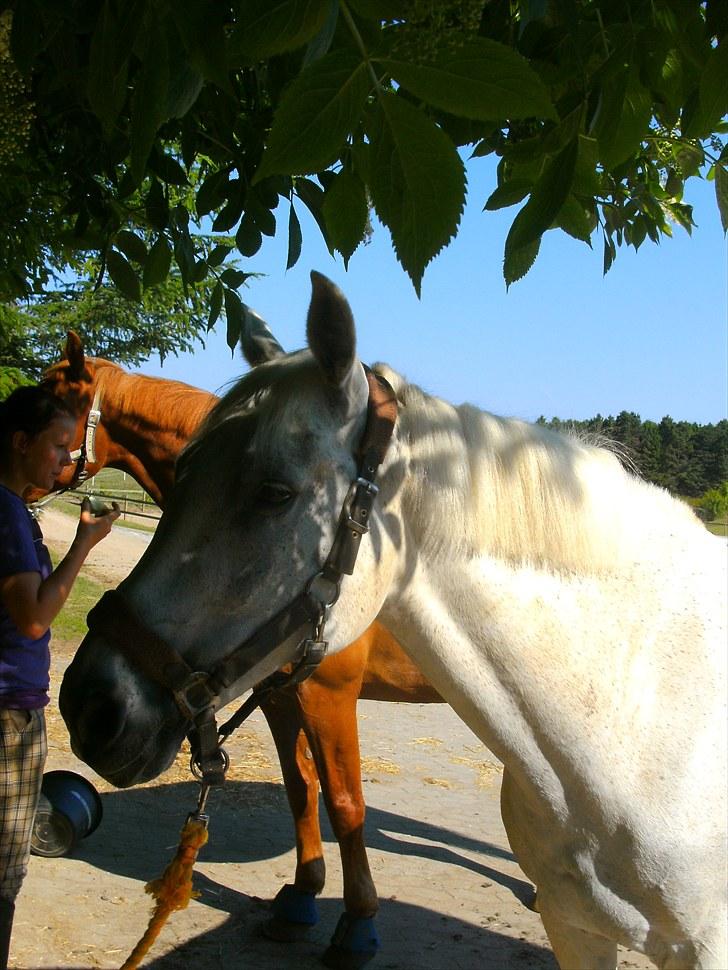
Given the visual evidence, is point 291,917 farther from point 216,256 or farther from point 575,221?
point 575,221

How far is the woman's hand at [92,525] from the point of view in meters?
2.50

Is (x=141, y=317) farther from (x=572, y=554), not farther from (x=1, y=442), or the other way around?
(x=572, y=554)

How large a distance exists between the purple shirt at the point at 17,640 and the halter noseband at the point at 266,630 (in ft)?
3.06

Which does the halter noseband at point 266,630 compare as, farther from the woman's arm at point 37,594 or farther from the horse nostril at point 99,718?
the woman's arm at point 37,594

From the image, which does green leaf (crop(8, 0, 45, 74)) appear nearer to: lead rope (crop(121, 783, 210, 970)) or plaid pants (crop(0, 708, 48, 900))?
lead rope (crop(121, 783, 210, 970))

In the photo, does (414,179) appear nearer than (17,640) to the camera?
Yes

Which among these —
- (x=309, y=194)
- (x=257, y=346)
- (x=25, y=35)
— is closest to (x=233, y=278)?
(x=309, y=194)

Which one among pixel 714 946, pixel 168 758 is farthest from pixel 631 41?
pixel 714 946

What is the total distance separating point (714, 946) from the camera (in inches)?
66.7

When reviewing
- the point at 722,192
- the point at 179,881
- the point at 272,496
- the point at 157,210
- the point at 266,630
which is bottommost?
the point at 179,881

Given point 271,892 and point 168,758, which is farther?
point 271,892

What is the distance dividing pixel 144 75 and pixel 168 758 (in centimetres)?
121

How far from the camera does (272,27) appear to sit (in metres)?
0.97

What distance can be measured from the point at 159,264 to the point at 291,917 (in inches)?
112
